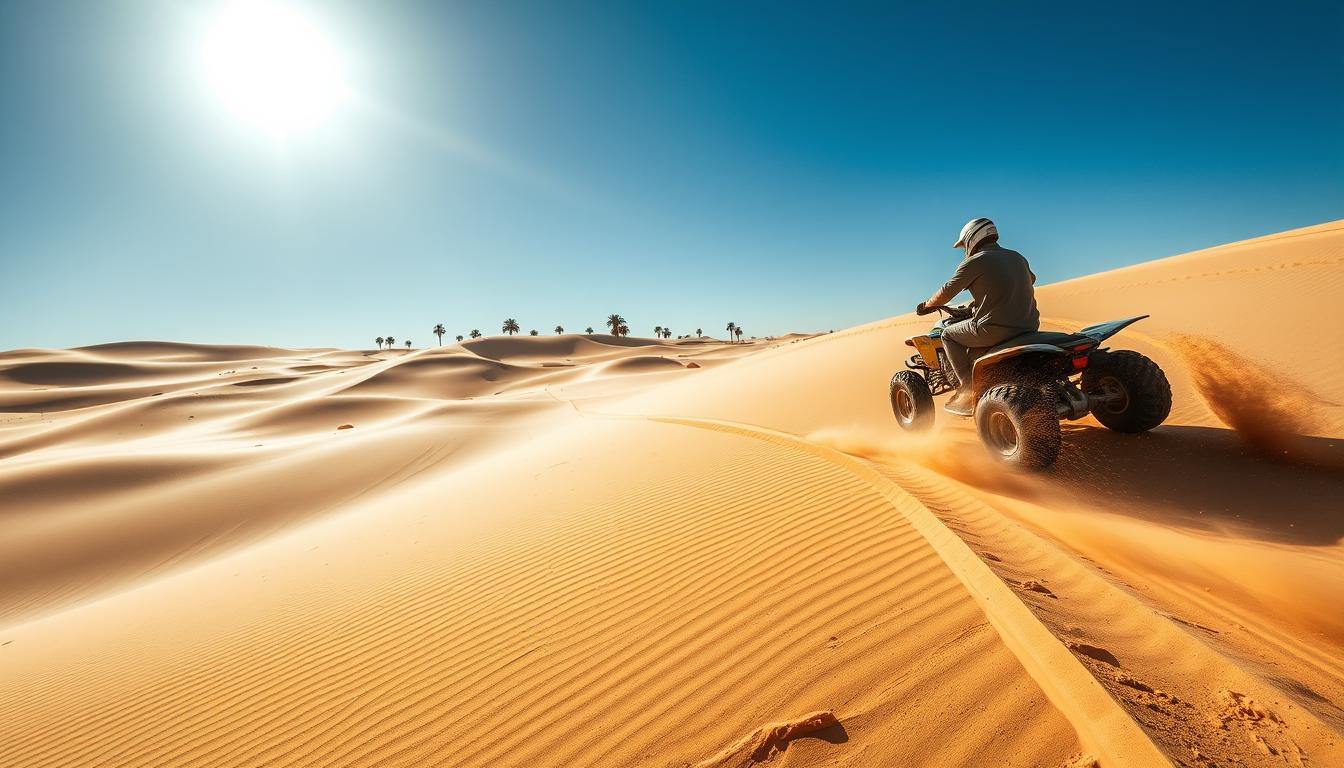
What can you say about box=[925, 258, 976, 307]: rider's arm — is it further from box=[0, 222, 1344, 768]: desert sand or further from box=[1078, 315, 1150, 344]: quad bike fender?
box=[0, 222, 1344, 768]: desert sand

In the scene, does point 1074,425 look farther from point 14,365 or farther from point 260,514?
point 14,365

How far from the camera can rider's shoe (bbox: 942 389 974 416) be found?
5.80 m

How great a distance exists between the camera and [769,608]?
281 cm

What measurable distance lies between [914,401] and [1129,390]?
2200mm

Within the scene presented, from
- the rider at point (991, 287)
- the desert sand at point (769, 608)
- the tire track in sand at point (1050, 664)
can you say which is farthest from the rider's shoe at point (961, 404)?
the tire track in sand at point (1050, 664)

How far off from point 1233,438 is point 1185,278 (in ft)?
45.1

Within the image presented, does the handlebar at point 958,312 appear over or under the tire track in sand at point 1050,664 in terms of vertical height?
over

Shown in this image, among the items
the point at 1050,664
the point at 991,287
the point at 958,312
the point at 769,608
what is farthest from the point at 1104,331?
the point at 769,608

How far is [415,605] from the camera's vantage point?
4070 millimetres

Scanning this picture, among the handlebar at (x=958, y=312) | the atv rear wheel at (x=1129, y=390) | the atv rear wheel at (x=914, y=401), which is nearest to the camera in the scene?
the atv rear wheel at (x=1129, y=390)

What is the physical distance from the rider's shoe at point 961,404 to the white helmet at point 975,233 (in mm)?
1564

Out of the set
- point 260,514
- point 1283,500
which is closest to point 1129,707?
point 1283,500

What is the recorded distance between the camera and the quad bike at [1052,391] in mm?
4609

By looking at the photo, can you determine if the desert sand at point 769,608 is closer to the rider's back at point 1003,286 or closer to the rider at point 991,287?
the rider at point 991,287
